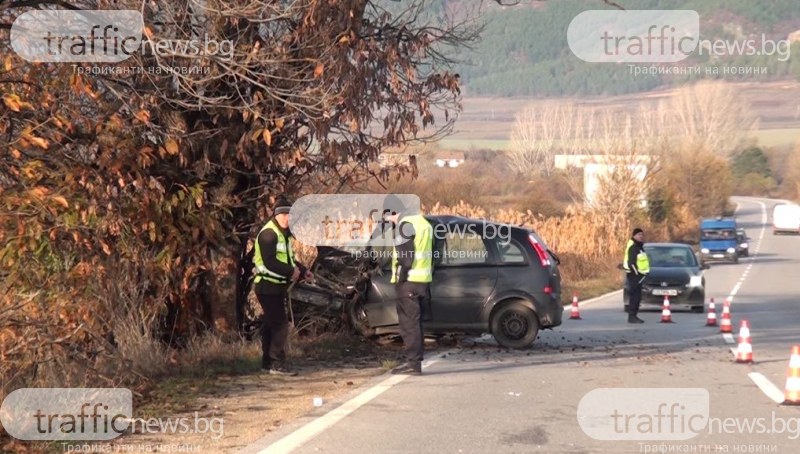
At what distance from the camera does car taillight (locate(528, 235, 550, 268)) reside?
15352 mm

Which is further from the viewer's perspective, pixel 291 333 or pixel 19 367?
pixel 291 333

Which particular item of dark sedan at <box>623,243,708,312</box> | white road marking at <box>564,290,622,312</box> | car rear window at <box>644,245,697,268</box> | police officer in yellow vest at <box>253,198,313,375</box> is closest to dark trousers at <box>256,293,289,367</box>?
police officer in yellow vest at <box>253,198,313,375</box>

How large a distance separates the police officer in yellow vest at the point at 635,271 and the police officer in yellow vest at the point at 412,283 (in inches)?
375

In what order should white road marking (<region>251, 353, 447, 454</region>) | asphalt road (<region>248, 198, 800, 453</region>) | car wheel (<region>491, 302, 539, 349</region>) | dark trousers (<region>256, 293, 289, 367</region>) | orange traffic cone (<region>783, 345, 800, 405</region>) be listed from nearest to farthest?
white road marking (<region>251, 353, 447, 454</region>) → asphalt road (<region>248, 198, 800, 453</region>) → orange traffic cone (<region>783, 345, 800, 405</region>) → dark trousers (<region>256, 293, 289, 367</region>) → car wheel (<region>491, 302, 539, 349</region>)

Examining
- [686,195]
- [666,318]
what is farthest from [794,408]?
[686,195]

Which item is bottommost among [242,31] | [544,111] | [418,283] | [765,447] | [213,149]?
[765,447]

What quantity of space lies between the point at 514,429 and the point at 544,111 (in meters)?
108

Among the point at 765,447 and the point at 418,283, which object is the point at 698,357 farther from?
the point at 765,447

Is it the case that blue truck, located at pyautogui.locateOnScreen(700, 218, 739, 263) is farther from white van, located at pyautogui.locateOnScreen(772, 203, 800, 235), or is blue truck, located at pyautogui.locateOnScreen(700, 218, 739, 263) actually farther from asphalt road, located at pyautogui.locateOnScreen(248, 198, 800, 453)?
asphalt road, located at pyautogui.locateOnScreen(248, 198, 800, 453)

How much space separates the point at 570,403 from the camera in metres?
10.8

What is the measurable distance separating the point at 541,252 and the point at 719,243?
43.5 metres

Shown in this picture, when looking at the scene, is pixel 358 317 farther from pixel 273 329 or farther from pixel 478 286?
pixel 273 329

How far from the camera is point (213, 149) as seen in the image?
13.4m

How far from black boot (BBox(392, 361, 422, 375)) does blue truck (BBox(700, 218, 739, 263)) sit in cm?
4575
